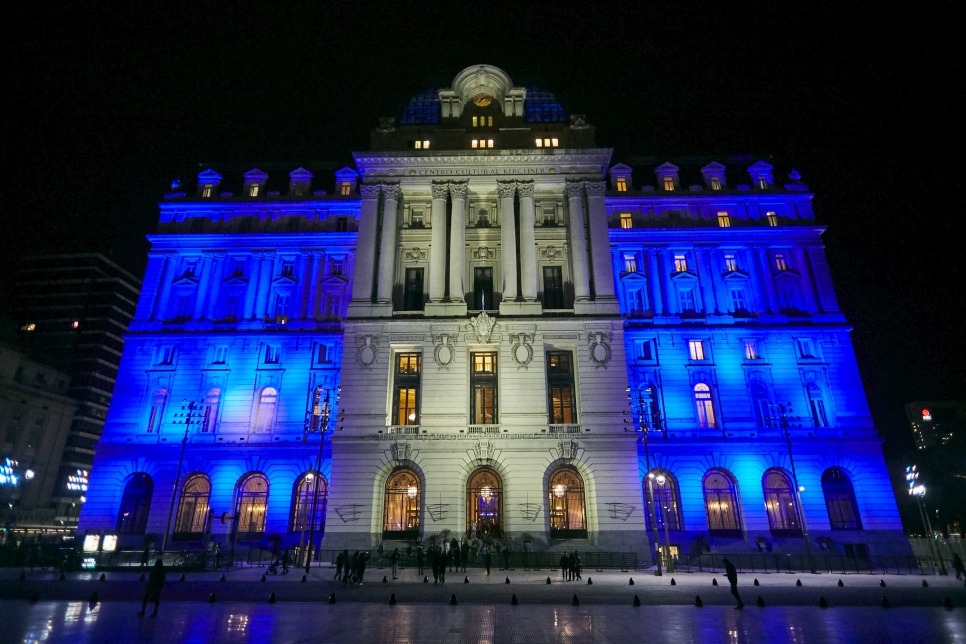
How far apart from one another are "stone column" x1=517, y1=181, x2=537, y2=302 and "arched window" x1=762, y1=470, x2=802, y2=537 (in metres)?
24.4

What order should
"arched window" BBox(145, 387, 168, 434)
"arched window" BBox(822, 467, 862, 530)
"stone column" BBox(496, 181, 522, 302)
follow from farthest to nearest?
"arched window" BBox(145, 387, 168, 434)
"stone column" BBox(496, 181, 522, 302)
"arched window" BBox(822, 467, 862, 530)

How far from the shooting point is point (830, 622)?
1513 cm

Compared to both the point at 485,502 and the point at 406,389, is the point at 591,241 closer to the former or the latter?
the point at 406,389

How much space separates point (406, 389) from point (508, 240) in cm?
1452

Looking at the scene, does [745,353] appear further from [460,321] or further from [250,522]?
[250,522]

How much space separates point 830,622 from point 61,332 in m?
109

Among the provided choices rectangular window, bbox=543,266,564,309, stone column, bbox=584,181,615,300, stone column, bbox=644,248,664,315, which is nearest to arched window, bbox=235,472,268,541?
rectangular window, bbox=543,266,564,309

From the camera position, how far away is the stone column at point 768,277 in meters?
48.2

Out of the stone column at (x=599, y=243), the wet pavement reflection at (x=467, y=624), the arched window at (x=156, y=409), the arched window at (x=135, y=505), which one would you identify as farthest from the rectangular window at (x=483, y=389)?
the arched window at (x=135, y=505)

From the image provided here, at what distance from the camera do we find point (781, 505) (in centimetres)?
4238

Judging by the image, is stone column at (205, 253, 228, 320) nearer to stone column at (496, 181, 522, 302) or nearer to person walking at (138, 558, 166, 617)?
stone column at (496, 181, 522, 302)

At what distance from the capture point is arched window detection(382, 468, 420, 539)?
36.8m

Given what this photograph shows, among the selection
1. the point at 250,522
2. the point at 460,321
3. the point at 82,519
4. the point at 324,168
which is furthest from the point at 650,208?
the point at 82,519

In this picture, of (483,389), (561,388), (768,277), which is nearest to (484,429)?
(483,389)
